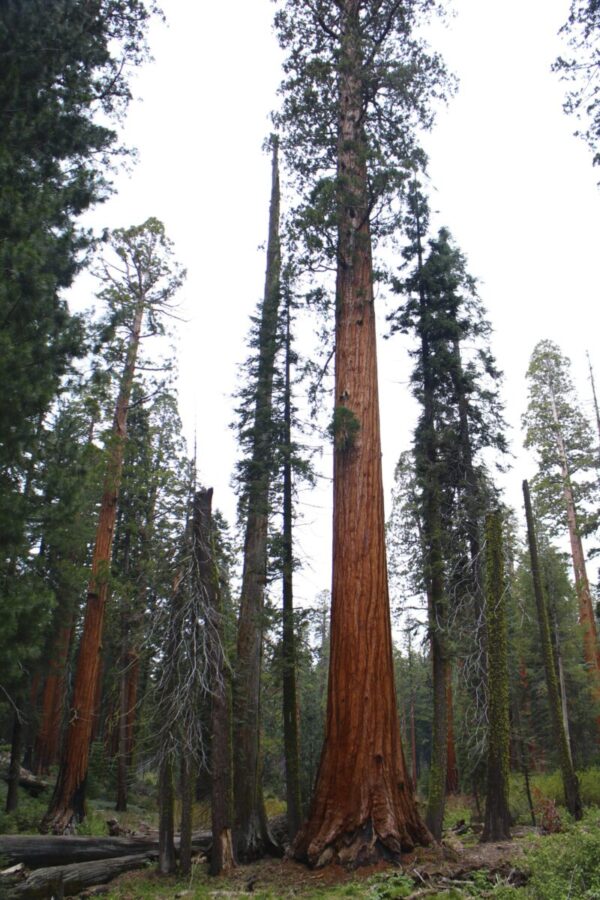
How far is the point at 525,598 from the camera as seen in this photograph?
2975 centimetres

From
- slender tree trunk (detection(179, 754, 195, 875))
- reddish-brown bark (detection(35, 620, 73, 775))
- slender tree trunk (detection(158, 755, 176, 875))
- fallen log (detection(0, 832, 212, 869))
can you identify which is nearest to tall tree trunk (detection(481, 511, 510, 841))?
fallen log (detection(0, 832, 212, 869))

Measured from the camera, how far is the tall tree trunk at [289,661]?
13.0 metres

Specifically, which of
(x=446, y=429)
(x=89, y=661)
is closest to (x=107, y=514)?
(x=89, y=661)

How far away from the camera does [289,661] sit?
13.3m

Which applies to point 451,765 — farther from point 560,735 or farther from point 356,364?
point 356,364

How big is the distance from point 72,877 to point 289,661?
5.44 meters

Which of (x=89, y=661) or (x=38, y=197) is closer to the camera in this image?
(x=38, y=197)

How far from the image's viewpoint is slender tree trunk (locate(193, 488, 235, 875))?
9141 millimetres

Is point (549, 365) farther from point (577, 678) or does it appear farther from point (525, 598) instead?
point (577, 678)

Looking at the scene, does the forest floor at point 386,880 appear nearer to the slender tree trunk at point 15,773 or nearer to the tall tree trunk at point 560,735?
the slender tree trunk at point 15,773

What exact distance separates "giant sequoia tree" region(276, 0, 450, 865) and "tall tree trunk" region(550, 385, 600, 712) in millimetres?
17859

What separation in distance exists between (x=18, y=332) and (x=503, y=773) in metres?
10.6

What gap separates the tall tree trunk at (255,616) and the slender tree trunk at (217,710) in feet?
8.92

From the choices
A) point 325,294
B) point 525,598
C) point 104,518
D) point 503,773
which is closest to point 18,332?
point 325,294
